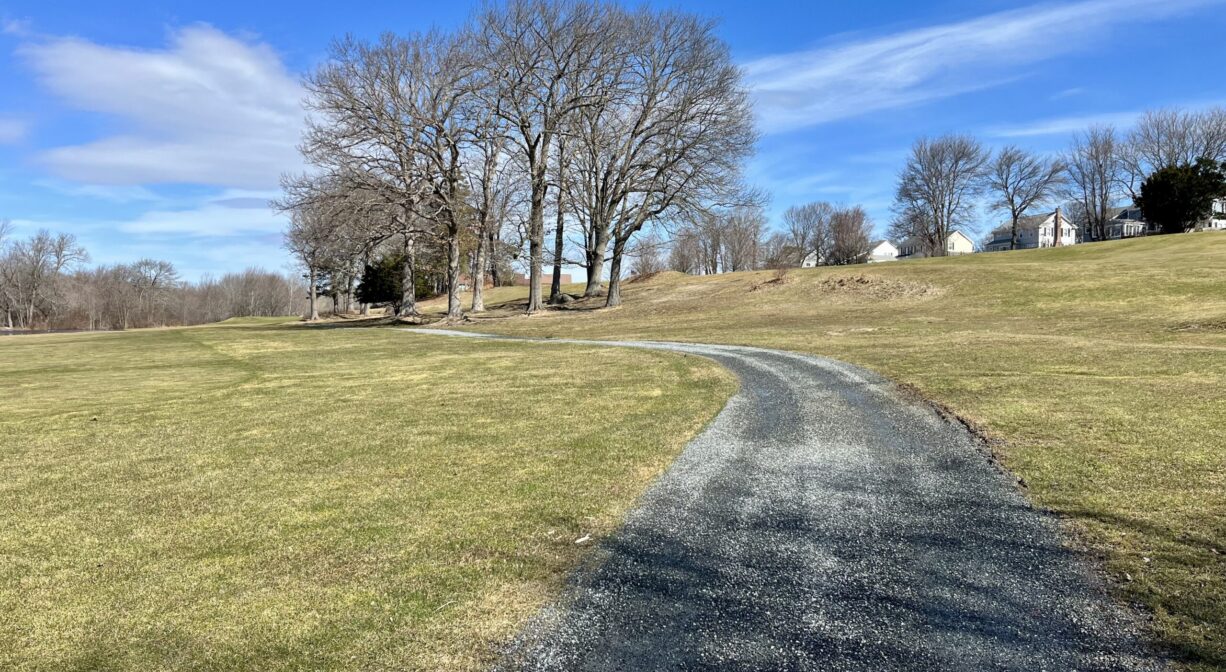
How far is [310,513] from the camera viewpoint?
532 centimetres

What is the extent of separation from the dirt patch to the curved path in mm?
26982

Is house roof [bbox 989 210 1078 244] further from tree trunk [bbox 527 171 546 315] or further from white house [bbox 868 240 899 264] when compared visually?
tree trunk [bbox 527 171 546 315]

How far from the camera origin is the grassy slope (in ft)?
14.3

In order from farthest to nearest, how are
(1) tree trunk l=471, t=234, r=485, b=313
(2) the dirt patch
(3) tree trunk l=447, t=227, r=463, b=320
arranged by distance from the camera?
1. (1) tree trunk l=471, t=234, r=485, b=313
2. (3) tree trunk l=447, t=227, r=463, b=320
3. (2) the dirt patch

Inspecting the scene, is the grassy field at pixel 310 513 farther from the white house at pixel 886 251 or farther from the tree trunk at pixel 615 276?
the white house at pixel 886 251

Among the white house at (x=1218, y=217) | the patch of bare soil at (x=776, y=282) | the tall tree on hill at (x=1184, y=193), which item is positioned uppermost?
the white house at (x=1218, y=217)

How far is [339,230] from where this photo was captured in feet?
103

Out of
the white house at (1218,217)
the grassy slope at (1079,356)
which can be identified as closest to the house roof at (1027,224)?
the white house at (1218,217)

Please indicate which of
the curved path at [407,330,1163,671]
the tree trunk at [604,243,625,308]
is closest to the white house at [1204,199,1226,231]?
the tree trunk at [604,243,625,308]

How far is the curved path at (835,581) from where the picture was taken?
315 cm

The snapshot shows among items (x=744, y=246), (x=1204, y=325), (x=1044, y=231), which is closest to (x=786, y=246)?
(x=744, y=246)

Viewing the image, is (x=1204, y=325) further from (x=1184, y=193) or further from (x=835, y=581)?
(x=1184, y=193)

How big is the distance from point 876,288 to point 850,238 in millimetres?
58580

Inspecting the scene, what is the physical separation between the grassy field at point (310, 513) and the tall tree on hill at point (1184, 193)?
62285 millimetres
